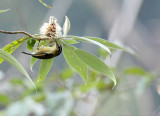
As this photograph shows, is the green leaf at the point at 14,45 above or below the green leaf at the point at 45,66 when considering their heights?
above

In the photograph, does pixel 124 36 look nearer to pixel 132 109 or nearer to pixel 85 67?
pixel 132 109

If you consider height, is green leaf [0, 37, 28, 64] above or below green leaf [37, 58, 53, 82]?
above

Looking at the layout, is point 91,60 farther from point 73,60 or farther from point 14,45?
point 14,45

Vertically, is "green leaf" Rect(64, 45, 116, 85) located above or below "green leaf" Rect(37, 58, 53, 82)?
above

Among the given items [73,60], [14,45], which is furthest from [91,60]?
[14,45]

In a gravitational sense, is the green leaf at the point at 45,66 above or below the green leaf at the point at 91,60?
below

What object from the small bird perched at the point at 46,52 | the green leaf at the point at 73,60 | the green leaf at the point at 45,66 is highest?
the small bird perched at the point at 46,52

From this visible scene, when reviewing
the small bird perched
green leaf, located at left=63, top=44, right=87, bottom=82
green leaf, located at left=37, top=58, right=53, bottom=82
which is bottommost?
green leaf, located at left=37, top=58, right=53, bottom=82

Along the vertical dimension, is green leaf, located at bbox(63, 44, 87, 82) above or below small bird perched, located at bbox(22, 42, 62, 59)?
below
